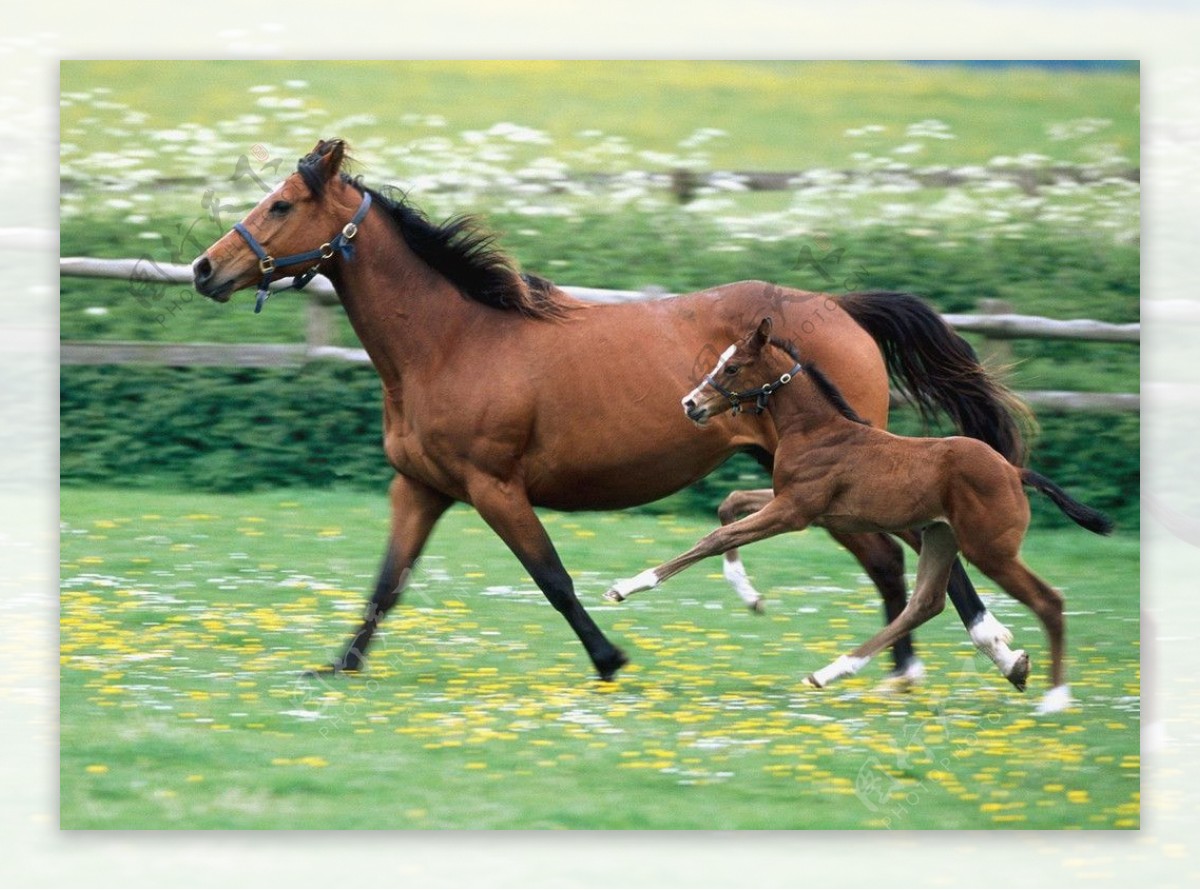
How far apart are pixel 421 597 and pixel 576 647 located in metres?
0.76

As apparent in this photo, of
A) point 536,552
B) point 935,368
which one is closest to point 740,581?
point 536,552

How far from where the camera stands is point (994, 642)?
18.1ft

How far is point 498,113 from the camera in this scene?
645cm

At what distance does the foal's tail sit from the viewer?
5.23 meters

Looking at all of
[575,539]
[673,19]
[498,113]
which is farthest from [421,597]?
[673,19]

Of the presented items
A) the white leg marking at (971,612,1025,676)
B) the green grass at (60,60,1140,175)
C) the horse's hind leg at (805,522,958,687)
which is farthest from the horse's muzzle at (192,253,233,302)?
the white leg marking at (971,612,1025,676)

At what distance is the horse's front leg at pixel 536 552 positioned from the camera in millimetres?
5641

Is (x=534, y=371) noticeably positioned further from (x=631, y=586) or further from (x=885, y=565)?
(x=885, y=565)

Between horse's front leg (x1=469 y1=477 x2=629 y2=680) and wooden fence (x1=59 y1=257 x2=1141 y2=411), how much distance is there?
1.23 metres

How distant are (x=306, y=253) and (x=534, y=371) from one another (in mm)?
779

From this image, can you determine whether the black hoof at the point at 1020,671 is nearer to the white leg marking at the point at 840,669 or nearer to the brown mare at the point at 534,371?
the brown mare at the point at 534,371

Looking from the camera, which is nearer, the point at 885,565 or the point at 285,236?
the point at 285,236

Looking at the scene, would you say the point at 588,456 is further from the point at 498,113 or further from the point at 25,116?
the point at 25,116

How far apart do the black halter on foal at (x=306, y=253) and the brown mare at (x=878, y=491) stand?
117 centimetres
